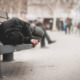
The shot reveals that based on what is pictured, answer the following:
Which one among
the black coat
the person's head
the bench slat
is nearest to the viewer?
the bench slat

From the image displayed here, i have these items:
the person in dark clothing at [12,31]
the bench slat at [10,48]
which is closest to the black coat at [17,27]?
A: the person in dark clothing at [12,31]

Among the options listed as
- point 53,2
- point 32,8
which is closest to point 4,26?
point 53,2

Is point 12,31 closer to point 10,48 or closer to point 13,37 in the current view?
point 13,37

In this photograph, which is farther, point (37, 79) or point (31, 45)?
point (31, 45)

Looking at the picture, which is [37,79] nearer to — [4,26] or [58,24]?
[4,26]

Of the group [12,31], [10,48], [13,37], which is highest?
[12,31]

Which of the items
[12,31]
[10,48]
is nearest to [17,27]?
[12,31]

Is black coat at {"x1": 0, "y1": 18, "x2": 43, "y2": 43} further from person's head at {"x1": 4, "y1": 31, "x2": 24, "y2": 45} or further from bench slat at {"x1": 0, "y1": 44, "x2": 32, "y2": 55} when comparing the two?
bench slat at {"x1": 0, "y1": 44, "x2": 32, "y2": 55}

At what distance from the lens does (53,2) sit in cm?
6569

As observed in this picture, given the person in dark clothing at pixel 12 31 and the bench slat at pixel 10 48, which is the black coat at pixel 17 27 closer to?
the person in dark clothing at pixel 12 31

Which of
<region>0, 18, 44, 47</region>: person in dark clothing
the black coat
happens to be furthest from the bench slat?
the black coat

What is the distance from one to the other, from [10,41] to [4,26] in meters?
0.33

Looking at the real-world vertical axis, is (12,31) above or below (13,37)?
above

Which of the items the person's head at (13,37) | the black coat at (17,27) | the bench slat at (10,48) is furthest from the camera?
the black coat at (17,27)
